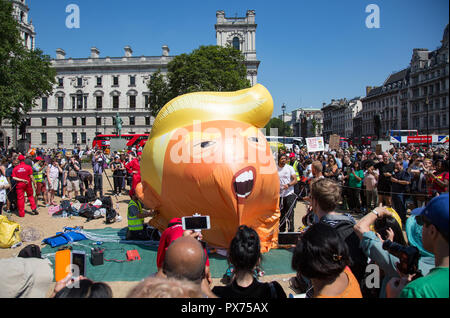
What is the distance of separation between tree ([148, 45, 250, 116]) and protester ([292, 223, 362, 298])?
28822 mm

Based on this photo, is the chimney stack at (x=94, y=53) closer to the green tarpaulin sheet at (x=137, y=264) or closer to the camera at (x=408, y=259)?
the green tarpaulin sheet at (x=137, y=264)

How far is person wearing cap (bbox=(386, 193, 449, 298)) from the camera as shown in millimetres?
1522

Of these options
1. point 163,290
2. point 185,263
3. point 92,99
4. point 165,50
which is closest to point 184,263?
point 185,263

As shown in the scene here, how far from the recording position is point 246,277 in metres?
2.36

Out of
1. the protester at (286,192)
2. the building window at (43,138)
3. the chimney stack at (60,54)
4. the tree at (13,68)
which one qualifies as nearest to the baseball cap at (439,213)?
the protester at (286,192)

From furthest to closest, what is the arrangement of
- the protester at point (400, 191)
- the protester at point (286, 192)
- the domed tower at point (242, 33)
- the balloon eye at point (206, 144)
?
the domed tower at point (242, 33), the protester at point (400, 191), the protester at point (286, 192), the balloon eye at point (206, 144)

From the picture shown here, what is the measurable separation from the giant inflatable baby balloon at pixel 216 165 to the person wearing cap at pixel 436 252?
339 cm

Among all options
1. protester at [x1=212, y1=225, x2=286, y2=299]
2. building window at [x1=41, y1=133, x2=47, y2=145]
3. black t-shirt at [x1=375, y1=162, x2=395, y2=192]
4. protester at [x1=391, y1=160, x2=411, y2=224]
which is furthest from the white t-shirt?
building window at [x1=41, y1=133, x2=47, y2=145]

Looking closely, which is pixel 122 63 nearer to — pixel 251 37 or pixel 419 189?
pixel 251 37

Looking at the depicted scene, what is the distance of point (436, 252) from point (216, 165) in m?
3.63

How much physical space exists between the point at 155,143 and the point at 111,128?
185ft

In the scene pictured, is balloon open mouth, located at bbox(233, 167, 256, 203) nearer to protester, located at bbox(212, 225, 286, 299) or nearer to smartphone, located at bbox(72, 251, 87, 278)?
protester, located at bbox(212, 225, 286, 299)

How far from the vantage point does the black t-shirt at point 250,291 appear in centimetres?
224

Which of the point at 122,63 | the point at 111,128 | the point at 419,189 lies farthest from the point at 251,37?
the point at 419,189
